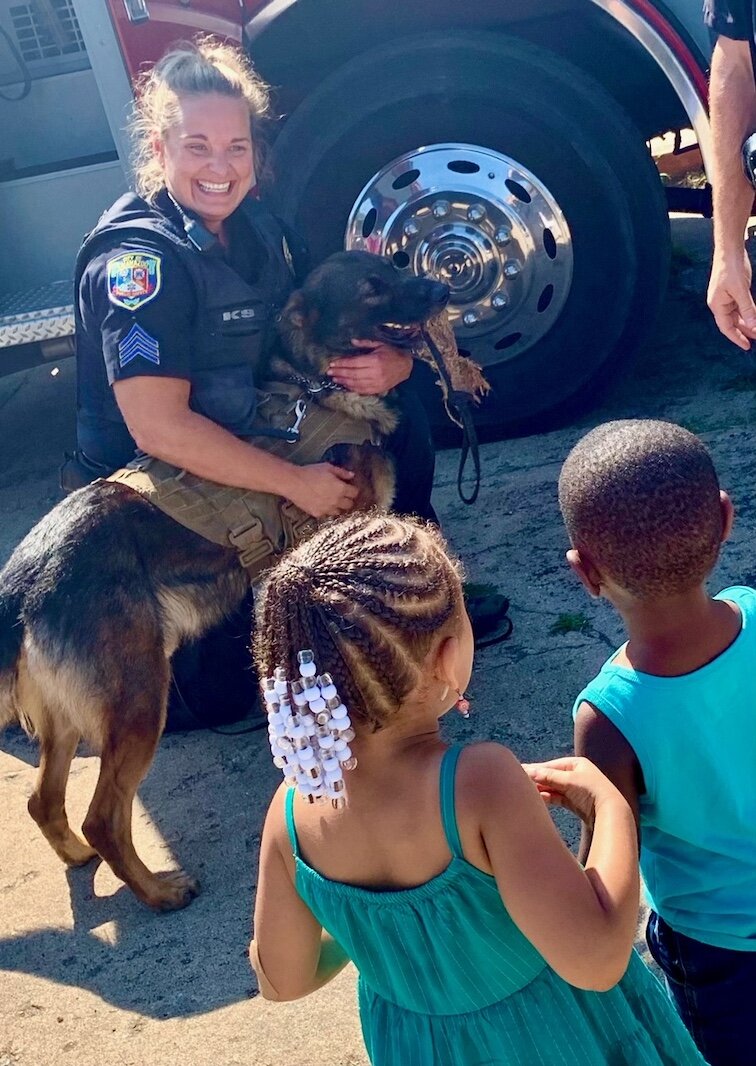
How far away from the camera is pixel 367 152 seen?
400 cm

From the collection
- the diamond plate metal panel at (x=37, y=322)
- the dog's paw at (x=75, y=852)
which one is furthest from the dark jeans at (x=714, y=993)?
the diamond plate metal panel at (x=37, y=322)

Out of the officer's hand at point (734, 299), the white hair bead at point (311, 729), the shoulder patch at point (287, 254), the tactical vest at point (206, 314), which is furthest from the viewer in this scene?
the shoulder patch at point (287, 254)

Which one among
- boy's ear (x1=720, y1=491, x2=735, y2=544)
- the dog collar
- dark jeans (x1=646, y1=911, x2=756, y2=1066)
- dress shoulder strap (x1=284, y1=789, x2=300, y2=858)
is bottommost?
dark jeans (x1=646, y1=911, x2=756, y2=1066)

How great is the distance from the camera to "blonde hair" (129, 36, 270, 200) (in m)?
2.87

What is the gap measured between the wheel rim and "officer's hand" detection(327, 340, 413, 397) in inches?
38.8

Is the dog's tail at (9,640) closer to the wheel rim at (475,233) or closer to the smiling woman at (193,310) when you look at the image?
the smiling woman at (193,310)

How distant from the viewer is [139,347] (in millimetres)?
2721

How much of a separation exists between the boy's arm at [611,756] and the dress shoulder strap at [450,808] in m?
0.23

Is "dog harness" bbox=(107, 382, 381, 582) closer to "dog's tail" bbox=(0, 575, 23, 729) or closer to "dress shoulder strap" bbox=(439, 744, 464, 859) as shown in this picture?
"dog's tail" bbox=(0, 575, 23, 729)

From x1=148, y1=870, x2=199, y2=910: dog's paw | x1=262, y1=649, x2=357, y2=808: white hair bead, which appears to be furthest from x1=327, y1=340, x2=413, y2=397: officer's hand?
x1=262, y1=649, x2=357, y2=808: white hair bead

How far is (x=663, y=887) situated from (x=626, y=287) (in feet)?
9.31

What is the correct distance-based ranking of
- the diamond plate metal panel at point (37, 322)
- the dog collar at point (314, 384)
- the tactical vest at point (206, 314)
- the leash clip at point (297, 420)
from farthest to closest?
the diamond plate metal panel at point (37, 322) < the dog collar at point (314, 384) < the leash clip at point (297, 420) < the tactical vest at point (206, 314)

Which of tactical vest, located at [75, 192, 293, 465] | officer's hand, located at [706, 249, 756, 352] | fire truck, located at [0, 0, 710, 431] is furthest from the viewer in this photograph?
fire truck, located at [0, 0, 710, 431]

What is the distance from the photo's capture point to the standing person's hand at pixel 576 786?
4.53 feet
